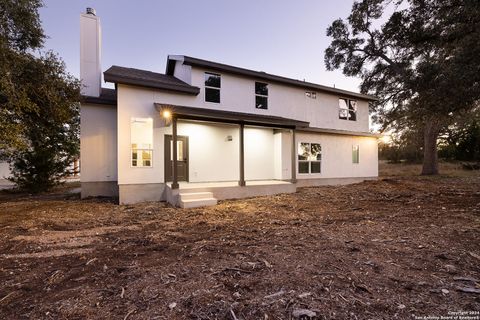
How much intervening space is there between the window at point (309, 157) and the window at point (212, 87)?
4.83 metres

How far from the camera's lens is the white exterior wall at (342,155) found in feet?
41.2

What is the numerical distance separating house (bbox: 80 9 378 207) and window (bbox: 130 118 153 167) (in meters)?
0.03

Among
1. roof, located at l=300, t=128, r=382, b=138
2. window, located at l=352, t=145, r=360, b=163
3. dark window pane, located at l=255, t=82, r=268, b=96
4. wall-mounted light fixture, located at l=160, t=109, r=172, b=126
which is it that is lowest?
window, located at l=352, t=145, r=360, b=163

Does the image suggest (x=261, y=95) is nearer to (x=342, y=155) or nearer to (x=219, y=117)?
(x=219, y=117)

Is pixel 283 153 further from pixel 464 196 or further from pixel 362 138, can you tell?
pixel 464 196

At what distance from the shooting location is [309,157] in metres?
12.3

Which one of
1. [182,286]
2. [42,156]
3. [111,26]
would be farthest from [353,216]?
[111,26]

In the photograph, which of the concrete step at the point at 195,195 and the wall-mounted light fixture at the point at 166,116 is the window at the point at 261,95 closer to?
the wall-mounted light fixture at the point at 166,116

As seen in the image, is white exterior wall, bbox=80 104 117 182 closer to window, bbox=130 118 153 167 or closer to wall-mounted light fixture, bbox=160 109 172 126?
window, bbox=130 118 153 167

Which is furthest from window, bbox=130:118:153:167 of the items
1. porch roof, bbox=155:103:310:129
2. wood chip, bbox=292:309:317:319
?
wood chip, bbox=292:309:317:319

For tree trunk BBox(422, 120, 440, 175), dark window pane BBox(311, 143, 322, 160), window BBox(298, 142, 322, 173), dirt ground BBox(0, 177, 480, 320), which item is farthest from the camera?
tree trunk BBox(422, 120, 440, 175)

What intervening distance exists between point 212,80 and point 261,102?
2.59 meters

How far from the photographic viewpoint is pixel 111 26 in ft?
48.1

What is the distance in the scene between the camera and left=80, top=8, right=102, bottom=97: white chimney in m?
10.0
